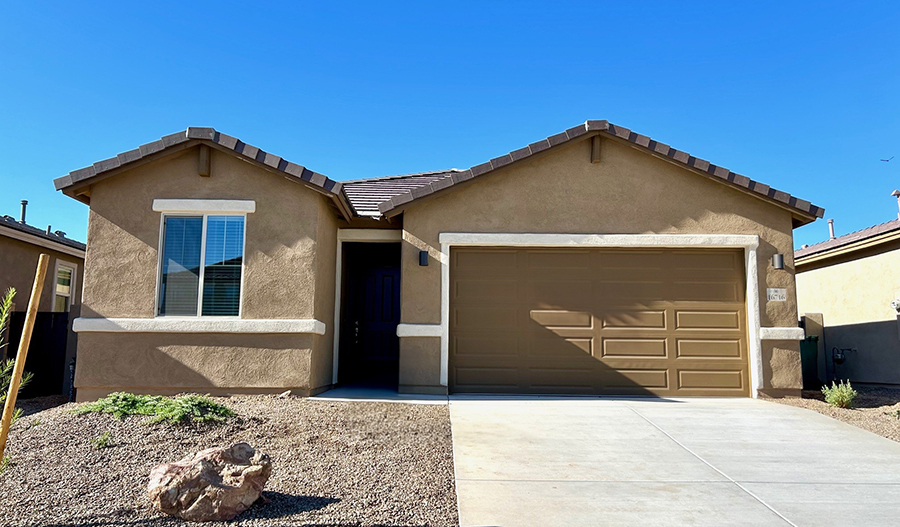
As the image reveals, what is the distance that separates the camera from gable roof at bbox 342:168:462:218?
452 inches

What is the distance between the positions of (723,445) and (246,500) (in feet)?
16.3

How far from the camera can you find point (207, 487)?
4551mm

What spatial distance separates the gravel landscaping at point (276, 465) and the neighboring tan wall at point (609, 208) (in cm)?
339

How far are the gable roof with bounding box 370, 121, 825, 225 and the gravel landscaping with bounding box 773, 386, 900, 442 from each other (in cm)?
293

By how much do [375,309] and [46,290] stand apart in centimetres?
727

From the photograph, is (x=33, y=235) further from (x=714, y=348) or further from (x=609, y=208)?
(x=714, y=348)

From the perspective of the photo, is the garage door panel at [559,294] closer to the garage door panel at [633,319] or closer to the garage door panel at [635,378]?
the garage door panel at [633,319]

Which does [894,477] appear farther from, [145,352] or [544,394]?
[145,352]

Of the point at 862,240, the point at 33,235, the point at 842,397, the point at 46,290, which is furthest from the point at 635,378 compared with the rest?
the point at 46,290

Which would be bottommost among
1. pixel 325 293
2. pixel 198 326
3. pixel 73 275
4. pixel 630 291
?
pixel 198 326

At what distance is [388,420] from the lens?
7492 millimetres

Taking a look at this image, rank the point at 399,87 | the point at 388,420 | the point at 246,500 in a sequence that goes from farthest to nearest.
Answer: the point at 399,87 < the point at 388,420 < the point at 246,500

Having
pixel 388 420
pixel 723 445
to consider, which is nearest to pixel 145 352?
pixel 388 420

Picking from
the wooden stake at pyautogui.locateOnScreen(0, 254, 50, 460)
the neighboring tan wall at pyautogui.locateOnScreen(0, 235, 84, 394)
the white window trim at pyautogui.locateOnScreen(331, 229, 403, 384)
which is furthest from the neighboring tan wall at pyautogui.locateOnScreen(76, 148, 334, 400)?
the wooden stake at pyautogui.locateOnScreen(0, 254, 50, 460)
